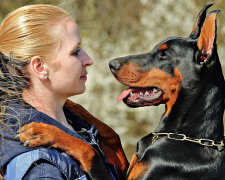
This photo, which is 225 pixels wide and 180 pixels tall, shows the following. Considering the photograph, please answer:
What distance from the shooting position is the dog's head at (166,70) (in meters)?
2.52

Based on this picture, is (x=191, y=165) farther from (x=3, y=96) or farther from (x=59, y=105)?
(x=3, y=96)

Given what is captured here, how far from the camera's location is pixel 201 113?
2457mm

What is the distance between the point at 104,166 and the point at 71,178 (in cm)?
41

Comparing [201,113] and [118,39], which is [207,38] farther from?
[118,39]

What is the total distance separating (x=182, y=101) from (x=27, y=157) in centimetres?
119

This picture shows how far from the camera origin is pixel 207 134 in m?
2.40

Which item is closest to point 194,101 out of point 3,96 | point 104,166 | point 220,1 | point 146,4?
point 104,166

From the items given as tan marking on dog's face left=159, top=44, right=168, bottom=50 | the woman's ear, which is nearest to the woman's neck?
the woman's ear

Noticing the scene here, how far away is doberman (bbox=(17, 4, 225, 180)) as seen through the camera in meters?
2.33

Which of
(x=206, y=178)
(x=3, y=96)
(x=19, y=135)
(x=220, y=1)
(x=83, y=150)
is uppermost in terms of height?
(x=220, y=1)

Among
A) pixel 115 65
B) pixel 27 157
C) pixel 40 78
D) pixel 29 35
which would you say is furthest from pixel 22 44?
pixel 115 65

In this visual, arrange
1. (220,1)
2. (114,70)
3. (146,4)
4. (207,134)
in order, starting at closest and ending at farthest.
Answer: (207,134)
(114,70)
(220,1)
(146,4)

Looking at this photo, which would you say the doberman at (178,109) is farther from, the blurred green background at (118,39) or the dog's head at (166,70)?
the blurred green background at (118,39)

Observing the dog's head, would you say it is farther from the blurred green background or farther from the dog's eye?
the blurred green background
